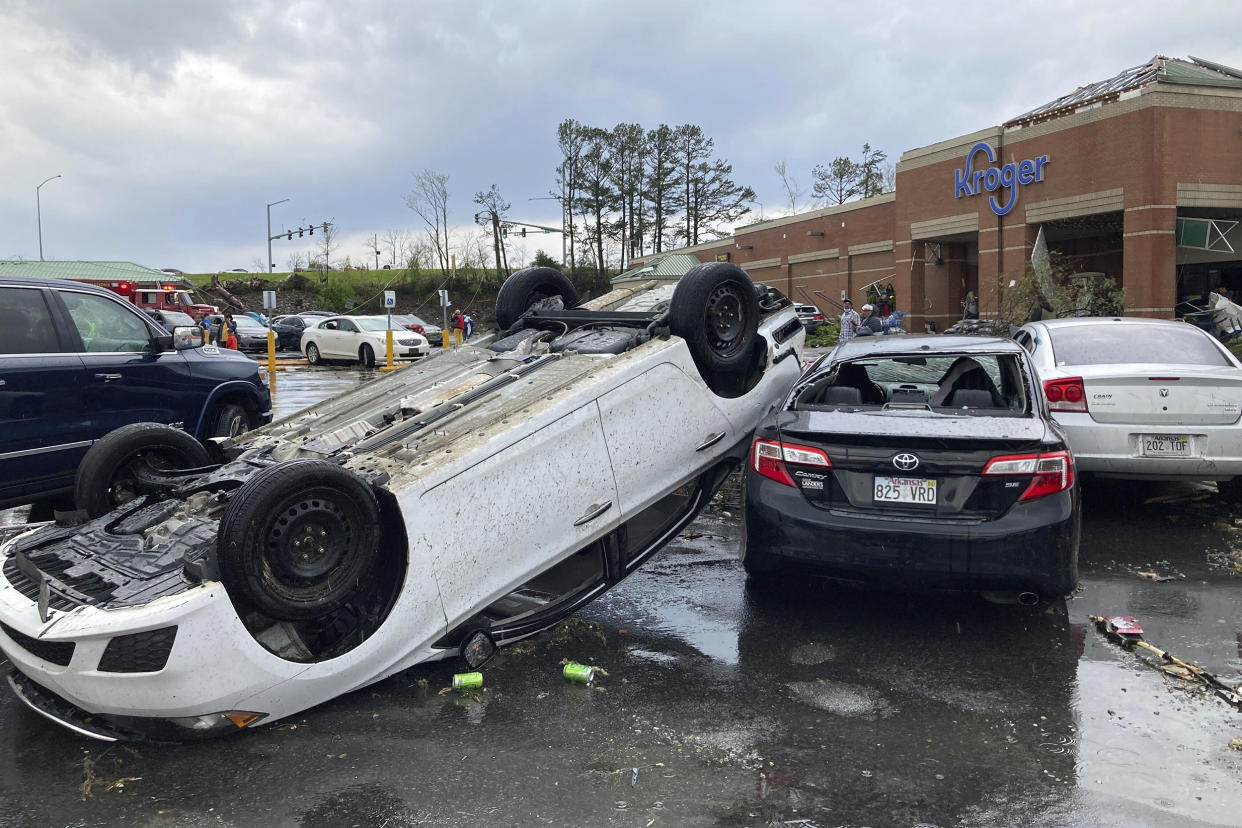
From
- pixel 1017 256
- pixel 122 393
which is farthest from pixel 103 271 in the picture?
pixel 122 393

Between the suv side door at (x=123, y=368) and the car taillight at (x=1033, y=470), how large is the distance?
5.96 m

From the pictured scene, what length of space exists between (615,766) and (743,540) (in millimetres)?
1742

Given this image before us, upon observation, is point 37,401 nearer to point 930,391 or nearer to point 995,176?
point 930,391

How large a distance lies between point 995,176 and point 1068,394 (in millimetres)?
20609

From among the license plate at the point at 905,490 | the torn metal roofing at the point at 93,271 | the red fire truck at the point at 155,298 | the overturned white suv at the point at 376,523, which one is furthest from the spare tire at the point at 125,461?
the torn metal roofing at the point at 93,271

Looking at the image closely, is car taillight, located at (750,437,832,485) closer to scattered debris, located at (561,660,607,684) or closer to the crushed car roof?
the crushed car roof

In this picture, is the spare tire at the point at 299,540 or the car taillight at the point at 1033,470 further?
the car taillight at the point at 1033,470

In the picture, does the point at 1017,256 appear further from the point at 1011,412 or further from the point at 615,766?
the point at 615,766

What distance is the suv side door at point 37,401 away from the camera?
6.09 m

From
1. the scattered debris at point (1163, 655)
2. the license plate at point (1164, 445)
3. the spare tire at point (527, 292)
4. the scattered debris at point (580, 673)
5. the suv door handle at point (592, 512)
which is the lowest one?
the scattered debris at point (1163, 655)

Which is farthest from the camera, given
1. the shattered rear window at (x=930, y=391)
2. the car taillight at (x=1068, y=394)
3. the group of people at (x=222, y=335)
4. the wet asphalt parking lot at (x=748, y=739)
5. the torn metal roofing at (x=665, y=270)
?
the group of people at (x=222, y=335)

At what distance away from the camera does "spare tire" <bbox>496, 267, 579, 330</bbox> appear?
20.6 feet

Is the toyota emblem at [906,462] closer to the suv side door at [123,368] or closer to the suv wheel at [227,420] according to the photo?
the suv side door at [123,368]

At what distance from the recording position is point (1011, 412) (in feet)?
15.1
